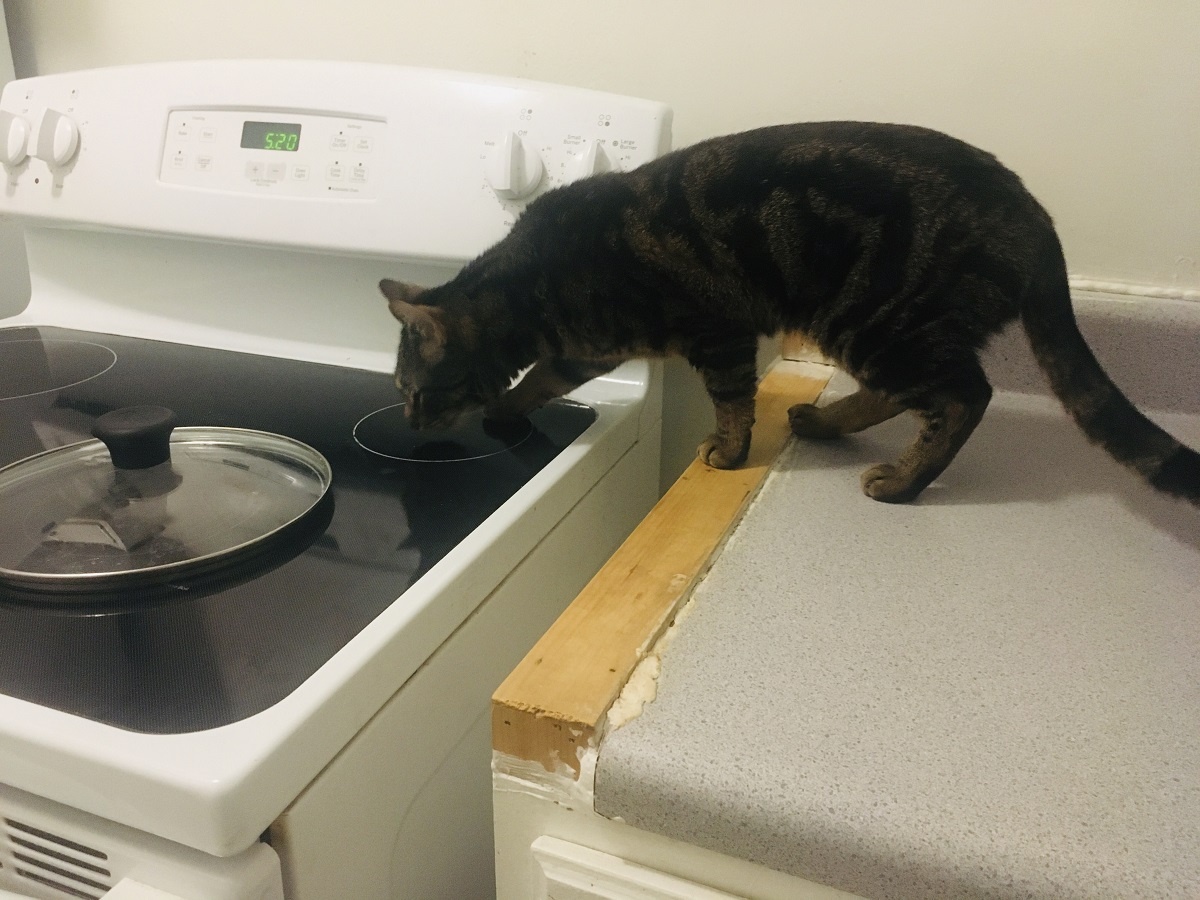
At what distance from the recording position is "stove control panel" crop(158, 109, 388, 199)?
86cm

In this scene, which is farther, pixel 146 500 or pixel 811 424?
pixel 811 424

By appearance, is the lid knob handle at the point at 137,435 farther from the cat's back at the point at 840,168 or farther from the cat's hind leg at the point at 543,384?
the cat's back at the point at 840,168

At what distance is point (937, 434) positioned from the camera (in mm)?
713

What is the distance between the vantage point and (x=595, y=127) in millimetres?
810

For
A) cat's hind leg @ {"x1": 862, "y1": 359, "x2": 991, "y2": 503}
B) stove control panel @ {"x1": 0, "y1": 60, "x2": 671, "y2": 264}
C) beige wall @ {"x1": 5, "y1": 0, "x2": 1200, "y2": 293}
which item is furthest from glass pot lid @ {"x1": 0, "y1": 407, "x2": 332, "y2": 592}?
beige wall @ {"x1": 5, "y1": 0, "x2": 1200, "y2": 293}

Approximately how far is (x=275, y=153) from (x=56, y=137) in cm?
31

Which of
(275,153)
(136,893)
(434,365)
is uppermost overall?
(275,153)

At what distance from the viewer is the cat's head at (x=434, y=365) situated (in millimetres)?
822

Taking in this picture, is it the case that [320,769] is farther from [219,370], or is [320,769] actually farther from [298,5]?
[298,5]

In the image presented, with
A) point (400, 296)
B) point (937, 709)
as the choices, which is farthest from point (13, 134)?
point (937, 709)

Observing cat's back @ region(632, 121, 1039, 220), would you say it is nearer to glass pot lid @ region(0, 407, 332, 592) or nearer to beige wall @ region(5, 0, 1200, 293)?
beige wall @ region(5, 0, 1200, 293)

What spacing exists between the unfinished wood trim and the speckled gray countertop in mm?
19

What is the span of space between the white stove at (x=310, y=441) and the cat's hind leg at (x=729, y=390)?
0.35 ft

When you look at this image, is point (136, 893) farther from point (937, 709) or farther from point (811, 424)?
point (811, 424)
